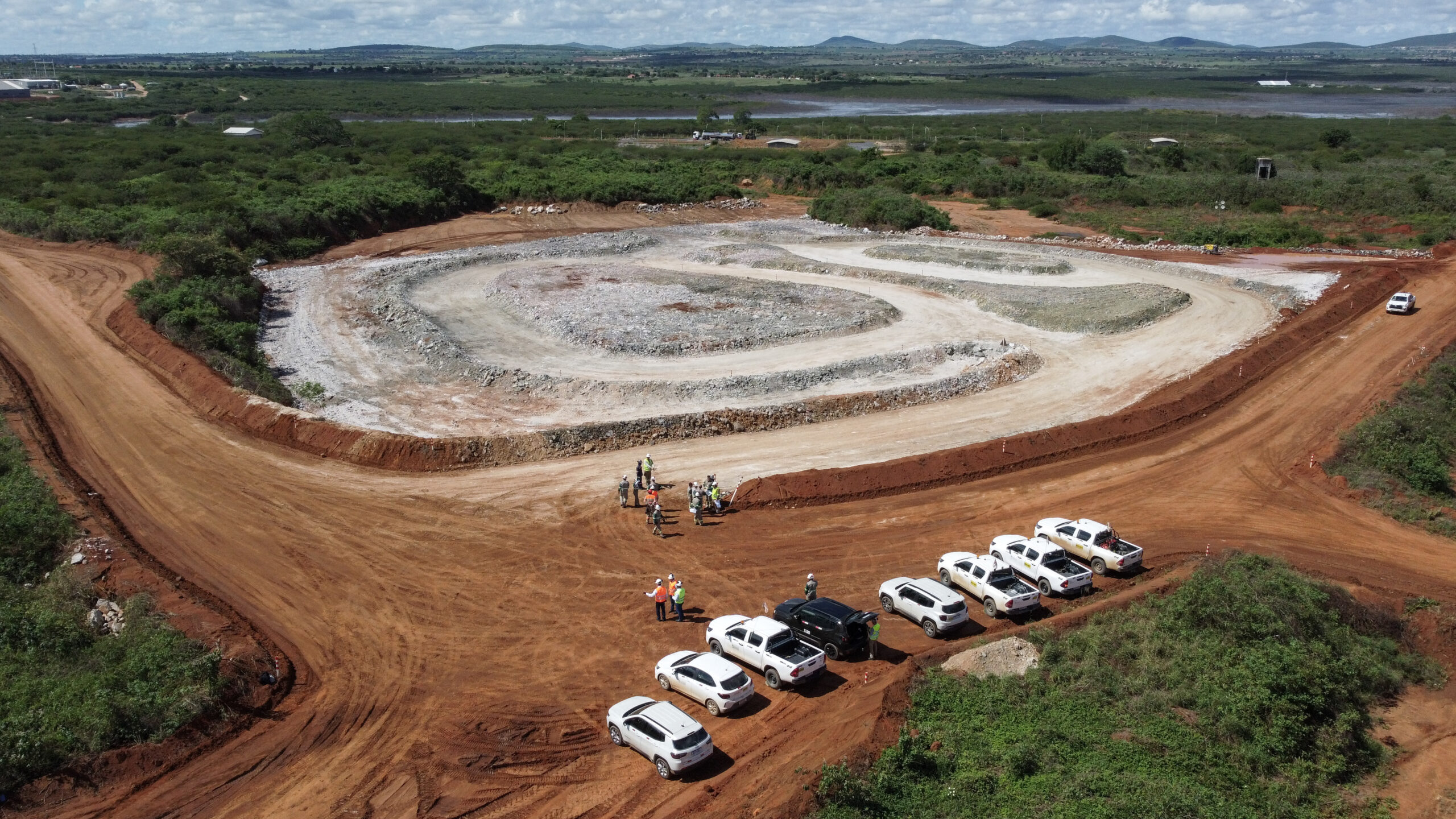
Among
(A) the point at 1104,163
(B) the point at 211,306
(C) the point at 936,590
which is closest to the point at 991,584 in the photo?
(C) the point at 936,590

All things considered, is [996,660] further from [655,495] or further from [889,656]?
[655,495]

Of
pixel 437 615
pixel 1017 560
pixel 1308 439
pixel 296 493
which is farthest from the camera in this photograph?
pixel 1308 439

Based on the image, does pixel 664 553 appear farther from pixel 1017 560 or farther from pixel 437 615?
pixel 1017 560

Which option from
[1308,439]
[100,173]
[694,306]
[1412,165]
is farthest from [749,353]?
[1412,165]

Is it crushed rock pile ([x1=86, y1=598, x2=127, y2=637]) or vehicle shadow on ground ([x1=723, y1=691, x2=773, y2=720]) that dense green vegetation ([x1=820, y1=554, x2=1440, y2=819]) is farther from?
crushed rock pile ([x1=86, y1=598, x2=127, y2=637])

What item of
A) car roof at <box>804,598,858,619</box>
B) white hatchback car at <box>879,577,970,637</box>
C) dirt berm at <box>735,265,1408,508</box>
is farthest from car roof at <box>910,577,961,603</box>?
dirt berm at <box>735,265,1408,508</box>
